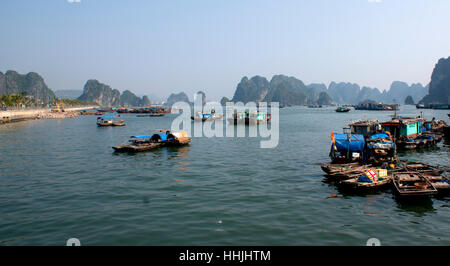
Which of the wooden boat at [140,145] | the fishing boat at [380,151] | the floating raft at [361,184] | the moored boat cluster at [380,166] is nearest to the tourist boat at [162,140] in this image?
the wooden boat at [140,145]

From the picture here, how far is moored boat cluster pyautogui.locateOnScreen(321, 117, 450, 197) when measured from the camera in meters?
19.3

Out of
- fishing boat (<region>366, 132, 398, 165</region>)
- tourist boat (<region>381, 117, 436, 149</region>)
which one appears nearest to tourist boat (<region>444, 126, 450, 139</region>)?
tourist boat (<region>381, 117, 436, 149</region>)

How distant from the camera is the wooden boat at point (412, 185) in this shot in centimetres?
1764

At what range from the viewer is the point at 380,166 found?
81.4 feet

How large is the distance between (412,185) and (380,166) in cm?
542

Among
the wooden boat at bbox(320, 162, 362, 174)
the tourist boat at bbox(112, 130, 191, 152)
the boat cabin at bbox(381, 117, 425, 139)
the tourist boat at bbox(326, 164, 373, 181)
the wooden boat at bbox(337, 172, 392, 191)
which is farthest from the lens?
the tourist boat at bbox(112, 130, 191, 152)

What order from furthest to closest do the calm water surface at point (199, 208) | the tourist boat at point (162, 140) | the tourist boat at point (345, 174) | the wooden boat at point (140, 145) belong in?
1. the tourist boat at point (162, 140)
2. the wooden boat at point (140, 145)
3. the tourist boat at point (345, 174)
4. the calm water surface at point (199, 208)

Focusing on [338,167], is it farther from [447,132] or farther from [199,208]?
[447,132]

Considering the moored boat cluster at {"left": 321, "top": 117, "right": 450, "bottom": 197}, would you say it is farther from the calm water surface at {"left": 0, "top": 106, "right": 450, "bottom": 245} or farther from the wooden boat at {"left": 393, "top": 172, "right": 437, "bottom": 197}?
the calm water surface at {"left": 0, "top": 106, "right": 450, "bottom": 245}

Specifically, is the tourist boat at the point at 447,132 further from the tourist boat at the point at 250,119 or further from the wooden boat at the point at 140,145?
the wooden boat at the point at 140,145

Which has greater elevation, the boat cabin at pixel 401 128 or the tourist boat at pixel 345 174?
the boat cabin at pixel 401 128

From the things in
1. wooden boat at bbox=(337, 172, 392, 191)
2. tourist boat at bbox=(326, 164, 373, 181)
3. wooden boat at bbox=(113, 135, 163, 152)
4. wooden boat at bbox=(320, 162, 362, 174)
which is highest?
wooden boat at bbox=(113, 135, 163, 152)

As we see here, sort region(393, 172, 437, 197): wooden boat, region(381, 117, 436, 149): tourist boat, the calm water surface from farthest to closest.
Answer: region(381, 117, 436, 149): tourist boat → region(393, 172, 437, 197): wooden boat → the calm water surface
